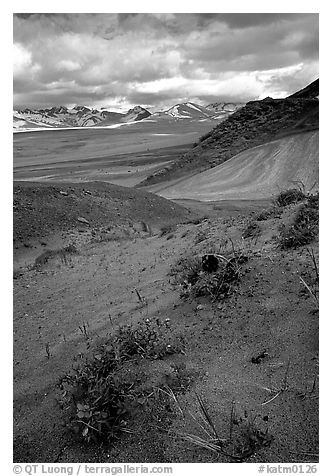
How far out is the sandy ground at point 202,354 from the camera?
2.80 m

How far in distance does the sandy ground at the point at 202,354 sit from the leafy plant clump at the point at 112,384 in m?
0.11

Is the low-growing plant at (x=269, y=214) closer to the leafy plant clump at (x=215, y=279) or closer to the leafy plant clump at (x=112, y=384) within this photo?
the leafy plant clump at (x=215, y=279)

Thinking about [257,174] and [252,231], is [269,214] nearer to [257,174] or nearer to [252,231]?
[252,231]

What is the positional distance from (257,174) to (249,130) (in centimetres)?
807

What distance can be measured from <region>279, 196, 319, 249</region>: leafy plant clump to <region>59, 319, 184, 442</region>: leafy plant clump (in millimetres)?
1891

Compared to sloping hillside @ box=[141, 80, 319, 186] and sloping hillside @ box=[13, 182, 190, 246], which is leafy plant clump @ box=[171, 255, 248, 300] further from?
sloping hillside @ box=[141, 80, 319, 186]

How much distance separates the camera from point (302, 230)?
5168 mm

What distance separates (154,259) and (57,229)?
905 cm

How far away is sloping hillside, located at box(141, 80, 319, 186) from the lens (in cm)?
3262

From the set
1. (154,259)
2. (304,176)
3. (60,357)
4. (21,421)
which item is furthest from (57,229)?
(304,176)

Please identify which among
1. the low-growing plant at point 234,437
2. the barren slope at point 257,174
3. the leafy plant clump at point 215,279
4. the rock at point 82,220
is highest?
the barren slope at point 257,174

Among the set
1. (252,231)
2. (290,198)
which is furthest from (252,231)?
(290,198)

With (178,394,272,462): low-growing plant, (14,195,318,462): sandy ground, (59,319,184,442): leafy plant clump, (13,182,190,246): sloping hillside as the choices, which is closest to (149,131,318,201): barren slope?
(13,182,190,246): sloping hillside

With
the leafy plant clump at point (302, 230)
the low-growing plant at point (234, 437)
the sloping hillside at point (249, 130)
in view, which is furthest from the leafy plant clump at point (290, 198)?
the sloping hillside at point (249, 130)
